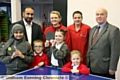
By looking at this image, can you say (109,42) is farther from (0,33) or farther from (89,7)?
(0,33)

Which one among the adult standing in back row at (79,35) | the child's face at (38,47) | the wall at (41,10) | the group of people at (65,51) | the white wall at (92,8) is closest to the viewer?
the group of people at (65,51)

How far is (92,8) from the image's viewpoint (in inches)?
168

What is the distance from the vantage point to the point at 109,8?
4.01 meters

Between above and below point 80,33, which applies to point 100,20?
above

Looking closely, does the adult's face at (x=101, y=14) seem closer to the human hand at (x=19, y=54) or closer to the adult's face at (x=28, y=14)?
the adult's face at (x=28, y=14)

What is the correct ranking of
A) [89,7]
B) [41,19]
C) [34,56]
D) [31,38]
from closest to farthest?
[34,56] → [31,38] → [89,7] → [41,19]

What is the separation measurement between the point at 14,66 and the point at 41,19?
18.9 feet

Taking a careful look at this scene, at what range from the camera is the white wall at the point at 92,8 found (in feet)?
12.9

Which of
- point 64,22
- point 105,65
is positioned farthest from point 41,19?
point 105,65

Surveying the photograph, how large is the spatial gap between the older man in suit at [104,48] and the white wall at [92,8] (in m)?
1.20

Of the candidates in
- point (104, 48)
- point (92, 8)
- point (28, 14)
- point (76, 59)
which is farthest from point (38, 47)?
point (92, 8)

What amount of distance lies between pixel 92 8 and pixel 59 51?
1911 millimetres

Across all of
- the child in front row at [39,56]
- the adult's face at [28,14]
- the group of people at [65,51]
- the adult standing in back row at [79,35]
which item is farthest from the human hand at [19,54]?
the adult standing in back row at [79,35]

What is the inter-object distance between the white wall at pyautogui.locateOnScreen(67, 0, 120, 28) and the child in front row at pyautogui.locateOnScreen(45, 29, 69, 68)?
5.16 ft
